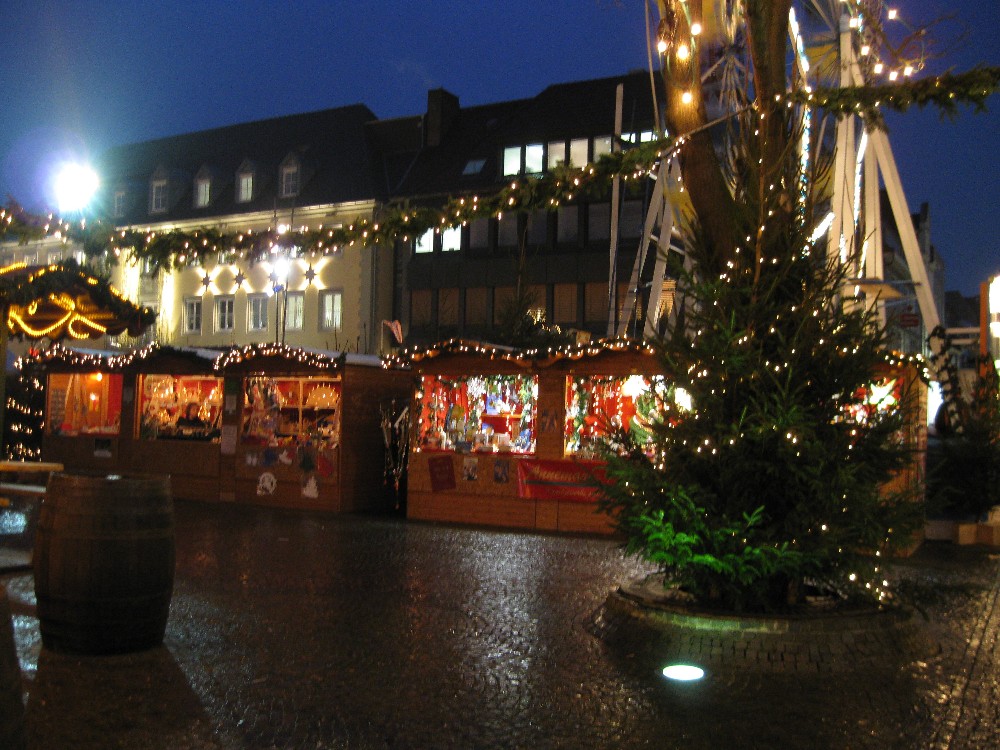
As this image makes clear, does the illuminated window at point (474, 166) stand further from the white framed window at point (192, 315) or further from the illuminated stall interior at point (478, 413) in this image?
the illuminated stall interior at point (478, 413)

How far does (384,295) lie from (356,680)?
101 feet

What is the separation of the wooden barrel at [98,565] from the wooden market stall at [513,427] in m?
7.87

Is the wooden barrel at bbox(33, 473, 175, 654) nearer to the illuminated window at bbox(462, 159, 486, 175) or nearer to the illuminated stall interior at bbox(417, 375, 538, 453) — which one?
the illuminated stall interior at bbox(417, 375, 538, 453)

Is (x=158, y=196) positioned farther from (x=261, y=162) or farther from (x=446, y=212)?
(x=446, y=212)

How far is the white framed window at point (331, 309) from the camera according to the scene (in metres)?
36.2

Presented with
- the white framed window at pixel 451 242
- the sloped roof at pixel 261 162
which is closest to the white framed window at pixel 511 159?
the white framed window at pixel 451 242

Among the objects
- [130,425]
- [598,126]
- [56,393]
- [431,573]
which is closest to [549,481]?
[431,573]

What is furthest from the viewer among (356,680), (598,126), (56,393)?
(598,126)

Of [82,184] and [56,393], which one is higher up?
[82,184]

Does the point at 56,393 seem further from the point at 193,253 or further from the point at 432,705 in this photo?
the point at 432,705

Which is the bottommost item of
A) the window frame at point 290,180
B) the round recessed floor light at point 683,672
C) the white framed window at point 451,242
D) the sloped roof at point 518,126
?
the round recessed floor light at point 683,672

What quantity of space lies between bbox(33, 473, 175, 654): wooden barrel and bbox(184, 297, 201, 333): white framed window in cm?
3355

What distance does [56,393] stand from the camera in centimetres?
1947

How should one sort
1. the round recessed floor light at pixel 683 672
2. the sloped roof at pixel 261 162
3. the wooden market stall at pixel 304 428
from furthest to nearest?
the sloped roof at pixel 261 162 → the wooden market stall at pixel 304 428 → the round recessed floor light at pixel 683 672
